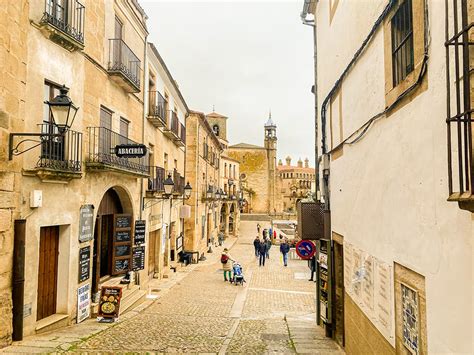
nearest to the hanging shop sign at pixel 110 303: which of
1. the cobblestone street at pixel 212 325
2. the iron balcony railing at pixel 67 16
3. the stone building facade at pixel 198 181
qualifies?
the cobblestone street at pixel 212 325

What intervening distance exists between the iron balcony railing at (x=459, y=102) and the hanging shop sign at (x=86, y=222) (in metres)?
8.67

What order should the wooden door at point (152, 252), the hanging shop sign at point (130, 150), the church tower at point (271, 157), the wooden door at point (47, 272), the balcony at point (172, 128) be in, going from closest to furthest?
the wooden door at point (47, 272), the hanging shop sign at point (130, 150), the wooden door at point (152, 252), the balcony at point (172, 128), the church tower at point (271, 157)

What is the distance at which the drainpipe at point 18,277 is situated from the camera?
7402 mm

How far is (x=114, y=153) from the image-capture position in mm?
11289

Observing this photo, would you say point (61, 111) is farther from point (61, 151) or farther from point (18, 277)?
point (18, 277)

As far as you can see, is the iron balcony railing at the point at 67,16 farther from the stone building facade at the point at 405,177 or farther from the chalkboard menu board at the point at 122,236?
the stone building facade at the point at 405,177

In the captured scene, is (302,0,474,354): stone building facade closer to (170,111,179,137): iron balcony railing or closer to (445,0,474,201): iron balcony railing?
(445,0,474,201): iron balcony railing

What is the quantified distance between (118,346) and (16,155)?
4.03 meters

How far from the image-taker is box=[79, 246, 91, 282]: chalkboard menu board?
9.83 meters

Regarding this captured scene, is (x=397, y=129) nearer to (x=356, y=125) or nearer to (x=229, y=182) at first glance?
(x=356, y=125)

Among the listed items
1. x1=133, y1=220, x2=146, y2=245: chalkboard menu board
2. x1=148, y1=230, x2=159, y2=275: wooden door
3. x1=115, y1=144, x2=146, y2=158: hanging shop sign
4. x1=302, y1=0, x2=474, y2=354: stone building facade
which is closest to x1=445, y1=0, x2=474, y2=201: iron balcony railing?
x1=302, y1=0, x2=474, y2=354: stone building facade

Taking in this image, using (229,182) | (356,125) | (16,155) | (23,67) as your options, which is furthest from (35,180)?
(229,182)

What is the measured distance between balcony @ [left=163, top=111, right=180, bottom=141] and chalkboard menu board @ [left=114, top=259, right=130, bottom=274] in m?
7.10

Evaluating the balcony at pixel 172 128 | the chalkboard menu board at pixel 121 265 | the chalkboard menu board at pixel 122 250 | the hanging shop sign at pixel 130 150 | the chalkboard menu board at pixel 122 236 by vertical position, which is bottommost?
the chalkboard menu board at pixel 121 265
